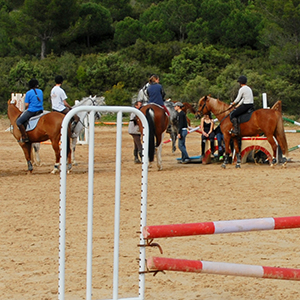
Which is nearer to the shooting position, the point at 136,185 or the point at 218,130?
the point at 136,185

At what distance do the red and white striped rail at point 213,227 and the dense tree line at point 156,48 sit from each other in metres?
34.9

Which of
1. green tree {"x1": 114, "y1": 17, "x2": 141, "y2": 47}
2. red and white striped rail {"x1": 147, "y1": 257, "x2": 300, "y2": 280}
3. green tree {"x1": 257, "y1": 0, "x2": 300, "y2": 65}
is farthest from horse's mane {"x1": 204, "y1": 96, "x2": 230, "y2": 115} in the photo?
green tree {"x1": 114, "y1": 17, "x2": 141, "y2": 47}

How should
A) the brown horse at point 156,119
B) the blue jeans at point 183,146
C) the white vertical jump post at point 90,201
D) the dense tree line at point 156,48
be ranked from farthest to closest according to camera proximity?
the dense tree line at point 156,48 → the blue jeans at point 183,146 → the brown horse at point 156,119 → the white vertical jump post at point 90,201

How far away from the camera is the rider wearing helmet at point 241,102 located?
15227 mm

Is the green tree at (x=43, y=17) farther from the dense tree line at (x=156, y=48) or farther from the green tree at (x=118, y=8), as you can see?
the green tree at (x=118, y=8)

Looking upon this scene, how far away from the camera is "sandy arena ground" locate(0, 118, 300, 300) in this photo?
5.50 m

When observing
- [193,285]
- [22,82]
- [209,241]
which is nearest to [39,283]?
[193,285]

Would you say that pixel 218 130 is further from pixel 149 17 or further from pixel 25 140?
pixel 149 17

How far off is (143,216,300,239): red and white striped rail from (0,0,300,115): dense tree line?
114 ft

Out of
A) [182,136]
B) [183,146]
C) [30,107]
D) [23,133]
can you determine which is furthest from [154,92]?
[23,133]

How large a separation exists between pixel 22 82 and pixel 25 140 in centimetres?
3613

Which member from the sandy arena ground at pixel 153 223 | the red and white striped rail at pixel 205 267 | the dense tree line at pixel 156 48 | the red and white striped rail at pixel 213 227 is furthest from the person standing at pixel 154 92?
the dense tree line at pixel 156 48

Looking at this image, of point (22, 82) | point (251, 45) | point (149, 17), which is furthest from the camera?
point (149, 17)

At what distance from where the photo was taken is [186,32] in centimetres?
6531
